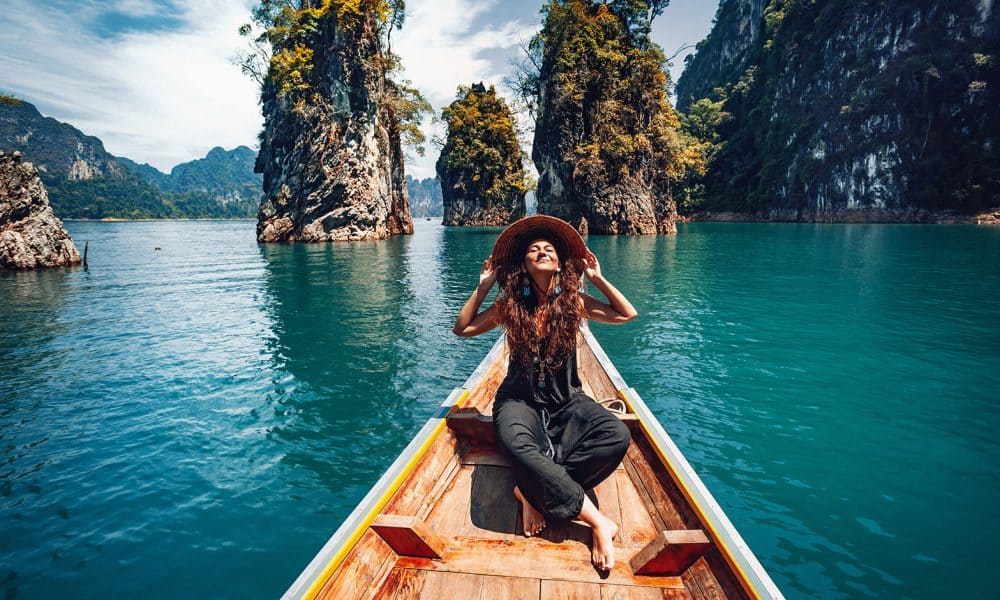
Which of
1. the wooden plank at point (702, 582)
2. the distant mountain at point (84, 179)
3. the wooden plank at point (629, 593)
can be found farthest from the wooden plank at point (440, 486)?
the distant mountain at point (84, 179)

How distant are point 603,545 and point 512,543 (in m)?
0.55

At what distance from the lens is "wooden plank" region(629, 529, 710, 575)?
2260 millimetres

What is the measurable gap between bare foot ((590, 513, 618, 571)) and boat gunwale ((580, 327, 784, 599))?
521mm

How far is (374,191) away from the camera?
37250mm

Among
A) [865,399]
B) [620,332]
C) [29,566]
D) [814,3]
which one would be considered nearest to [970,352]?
[865,399]

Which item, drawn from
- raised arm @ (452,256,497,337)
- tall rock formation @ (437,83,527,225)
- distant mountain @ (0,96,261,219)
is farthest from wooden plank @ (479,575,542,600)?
distant mountain @ (0,96,261,219)

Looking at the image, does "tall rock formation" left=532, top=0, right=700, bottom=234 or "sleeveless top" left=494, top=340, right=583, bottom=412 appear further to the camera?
"tall rock formation" left=532, top=0, right=700, bottom=234

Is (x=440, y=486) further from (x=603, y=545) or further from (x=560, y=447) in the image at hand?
(x=603, y=545)

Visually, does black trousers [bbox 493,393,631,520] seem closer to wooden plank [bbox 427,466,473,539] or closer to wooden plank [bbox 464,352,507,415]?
wooden plank [bbox 427,466,473,539]

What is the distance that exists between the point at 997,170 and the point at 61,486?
66.1m

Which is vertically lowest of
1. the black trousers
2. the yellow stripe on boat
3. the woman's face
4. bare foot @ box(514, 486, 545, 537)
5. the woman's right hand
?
bare foot @ box(514, 486, 545, 537)

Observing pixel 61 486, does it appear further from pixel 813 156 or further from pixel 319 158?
pixel 813 156

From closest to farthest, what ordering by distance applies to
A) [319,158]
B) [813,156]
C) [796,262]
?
[796,262] < [319,158] < [813,156]

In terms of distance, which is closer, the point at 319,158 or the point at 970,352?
the point at 970,352
